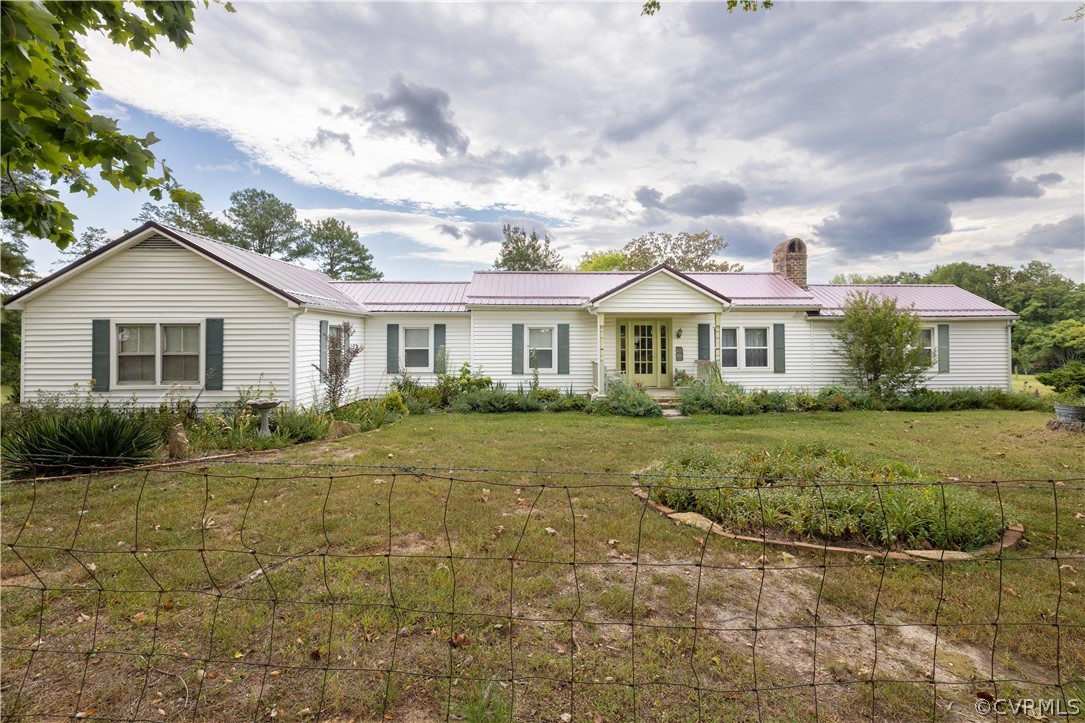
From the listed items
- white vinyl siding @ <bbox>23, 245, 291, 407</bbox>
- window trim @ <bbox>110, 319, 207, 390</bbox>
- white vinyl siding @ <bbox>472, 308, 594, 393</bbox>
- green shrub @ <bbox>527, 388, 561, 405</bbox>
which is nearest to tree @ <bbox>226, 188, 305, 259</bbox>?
white vinyl siding @ <bbox>23, 245, 291, 407</bbox>

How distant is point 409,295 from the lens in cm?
1672

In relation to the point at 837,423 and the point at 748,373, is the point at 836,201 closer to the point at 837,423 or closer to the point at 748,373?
the point at 748,373

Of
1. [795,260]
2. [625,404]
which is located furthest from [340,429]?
[795,260]

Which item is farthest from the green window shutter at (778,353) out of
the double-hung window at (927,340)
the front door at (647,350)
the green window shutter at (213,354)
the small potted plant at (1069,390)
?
the green window shutter at (213,354)

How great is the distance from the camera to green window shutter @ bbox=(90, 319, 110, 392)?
1040 cm

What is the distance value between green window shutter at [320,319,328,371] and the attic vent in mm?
3643

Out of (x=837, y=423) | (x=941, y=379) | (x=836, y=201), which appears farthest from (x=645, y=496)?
(x=836, y=201)

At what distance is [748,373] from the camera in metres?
15.6

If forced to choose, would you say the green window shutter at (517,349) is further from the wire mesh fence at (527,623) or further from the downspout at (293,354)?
the wire mesh fence at (527,623)

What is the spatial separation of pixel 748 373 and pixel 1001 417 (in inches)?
255

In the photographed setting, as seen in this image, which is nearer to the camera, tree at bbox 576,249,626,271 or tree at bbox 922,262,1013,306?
tree at bbox 576,249,626,271

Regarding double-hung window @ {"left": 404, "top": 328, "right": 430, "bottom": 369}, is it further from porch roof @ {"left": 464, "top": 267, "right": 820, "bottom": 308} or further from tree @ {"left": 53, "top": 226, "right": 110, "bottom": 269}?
tree @ {"left": 53, "top": 226, "right": 110, "bottom": 269}

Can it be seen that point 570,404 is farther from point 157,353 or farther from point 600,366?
point 157,353

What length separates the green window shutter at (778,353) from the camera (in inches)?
612
